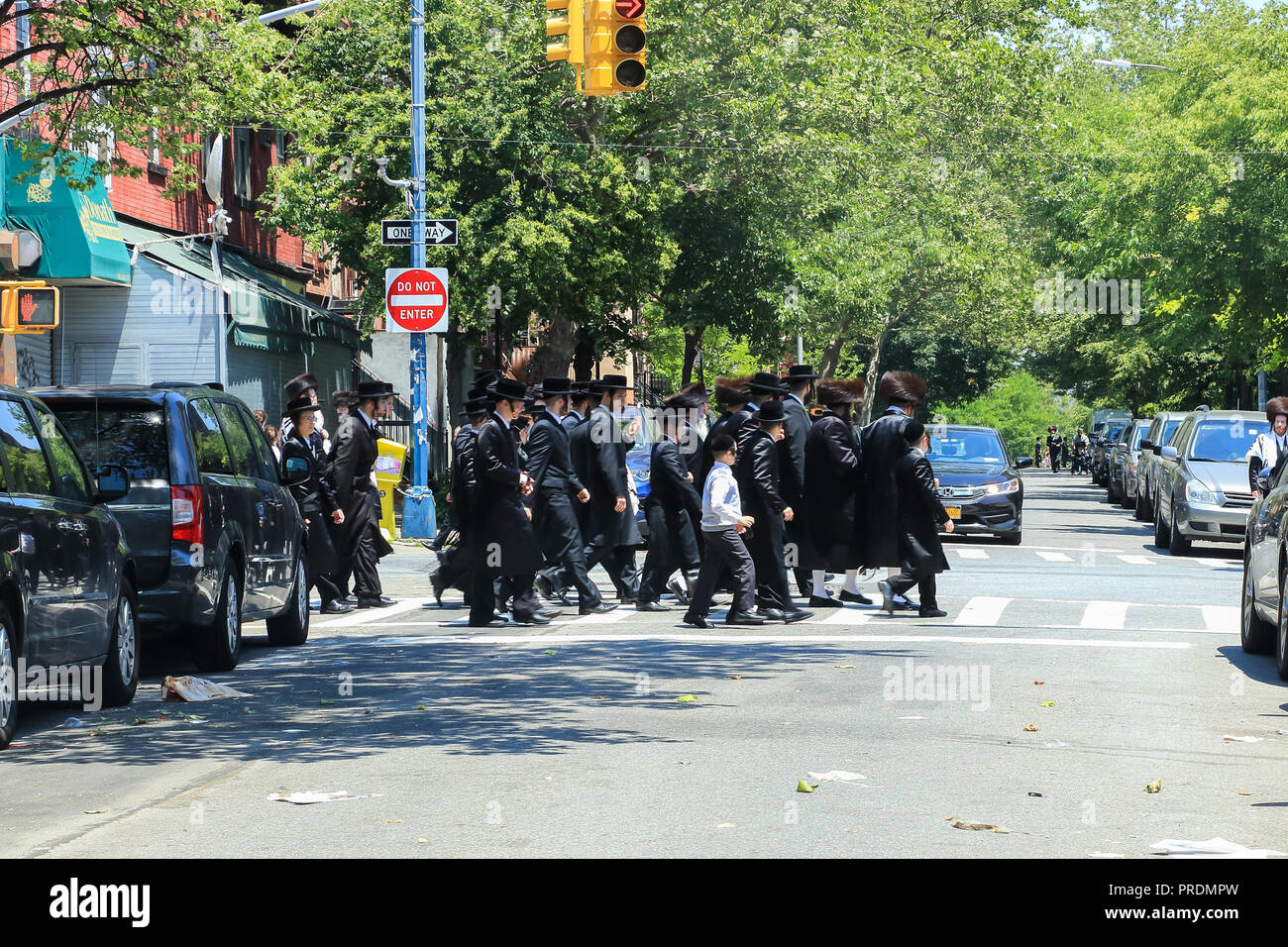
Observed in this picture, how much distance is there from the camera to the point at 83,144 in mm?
17953

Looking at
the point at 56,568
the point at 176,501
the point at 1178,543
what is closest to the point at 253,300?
the point at 1178,543

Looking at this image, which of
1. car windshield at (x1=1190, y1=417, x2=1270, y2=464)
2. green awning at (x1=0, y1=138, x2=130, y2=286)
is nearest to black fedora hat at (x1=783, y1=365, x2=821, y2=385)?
car windshield at (x1=1190, y1=417, x2=1270, y2=464)

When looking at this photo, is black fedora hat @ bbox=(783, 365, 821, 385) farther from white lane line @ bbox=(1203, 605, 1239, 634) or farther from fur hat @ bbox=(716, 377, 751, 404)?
white lane line @ bbox=(1203, 605, 1239, 634)

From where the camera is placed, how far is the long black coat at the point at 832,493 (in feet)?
55.9

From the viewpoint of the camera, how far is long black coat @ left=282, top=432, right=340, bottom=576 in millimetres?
16781

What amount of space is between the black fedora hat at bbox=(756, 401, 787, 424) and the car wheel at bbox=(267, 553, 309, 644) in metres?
3.89

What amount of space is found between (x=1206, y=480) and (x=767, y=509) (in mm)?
11092

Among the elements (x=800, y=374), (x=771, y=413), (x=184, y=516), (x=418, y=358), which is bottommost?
(x=184, y=516)

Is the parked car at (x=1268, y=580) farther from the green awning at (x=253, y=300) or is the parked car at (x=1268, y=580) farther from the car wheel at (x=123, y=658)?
the green awning at (x=253, y=300)

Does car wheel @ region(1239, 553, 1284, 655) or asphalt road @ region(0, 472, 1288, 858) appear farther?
car wheel @ region(1239, 553, 1284, 655)

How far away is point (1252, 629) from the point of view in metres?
13.6

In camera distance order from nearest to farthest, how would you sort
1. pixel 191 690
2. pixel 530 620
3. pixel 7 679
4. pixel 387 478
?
pixel 7 679 < pixel 191 690 < pixel 530 620 < pixel 387 478

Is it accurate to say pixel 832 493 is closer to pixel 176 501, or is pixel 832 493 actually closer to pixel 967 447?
pixel 176 501

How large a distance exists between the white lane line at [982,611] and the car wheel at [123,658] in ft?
22.8
